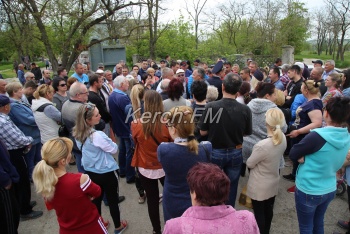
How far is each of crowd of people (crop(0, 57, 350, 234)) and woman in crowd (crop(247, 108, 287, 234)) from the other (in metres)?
0.01

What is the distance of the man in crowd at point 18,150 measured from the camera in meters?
3.25

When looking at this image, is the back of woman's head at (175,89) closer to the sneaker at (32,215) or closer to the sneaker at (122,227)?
the sneaker at (122,227)

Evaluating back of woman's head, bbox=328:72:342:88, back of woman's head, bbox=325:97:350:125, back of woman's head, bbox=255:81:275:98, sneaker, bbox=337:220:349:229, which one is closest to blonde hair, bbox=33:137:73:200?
back of woman's head, bbox=325:97:350:125

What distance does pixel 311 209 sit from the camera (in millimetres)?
2480

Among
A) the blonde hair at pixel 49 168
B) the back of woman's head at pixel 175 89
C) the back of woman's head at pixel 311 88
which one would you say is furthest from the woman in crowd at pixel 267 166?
the blonde hair at pixel 49 168

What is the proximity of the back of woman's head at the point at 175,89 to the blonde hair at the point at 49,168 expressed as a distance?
189 cm

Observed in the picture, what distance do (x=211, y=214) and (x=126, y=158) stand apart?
3373mm

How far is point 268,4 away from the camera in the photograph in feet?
78.7

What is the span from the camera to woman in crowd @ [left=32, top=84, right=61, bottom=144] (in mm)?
3896

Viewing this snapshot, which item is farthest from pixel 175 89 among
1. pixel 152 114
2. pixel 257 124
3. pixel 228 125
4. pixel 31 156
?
pixel 31 156

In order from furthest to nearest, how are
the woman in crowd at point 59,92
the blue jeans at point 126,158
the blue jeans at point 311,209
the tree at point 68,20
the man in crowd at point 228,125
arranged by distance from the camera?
the tree at point 68,20 → the woman in crowd at point 59,92 → the blue jeans at point 126,158 → the man in crowd at point 228,125 → the blue jeans at point 311,209

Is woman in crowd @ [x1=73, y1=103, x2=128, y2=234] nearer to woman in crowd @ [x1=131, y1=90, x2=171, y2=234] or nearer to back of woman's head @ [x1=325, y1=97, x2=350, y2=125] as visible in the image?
woman in crowd @ [x1=131, y1=90, x2=171, y2=234]

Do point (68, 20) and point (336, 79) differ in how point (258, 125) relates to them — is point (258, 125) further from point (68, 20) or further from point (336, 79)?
point (68, 20)

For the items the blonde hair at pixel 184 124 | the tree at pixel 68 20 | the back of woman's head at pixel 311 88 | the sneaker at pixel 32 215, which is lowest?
the sneaker at pixel 32 215
